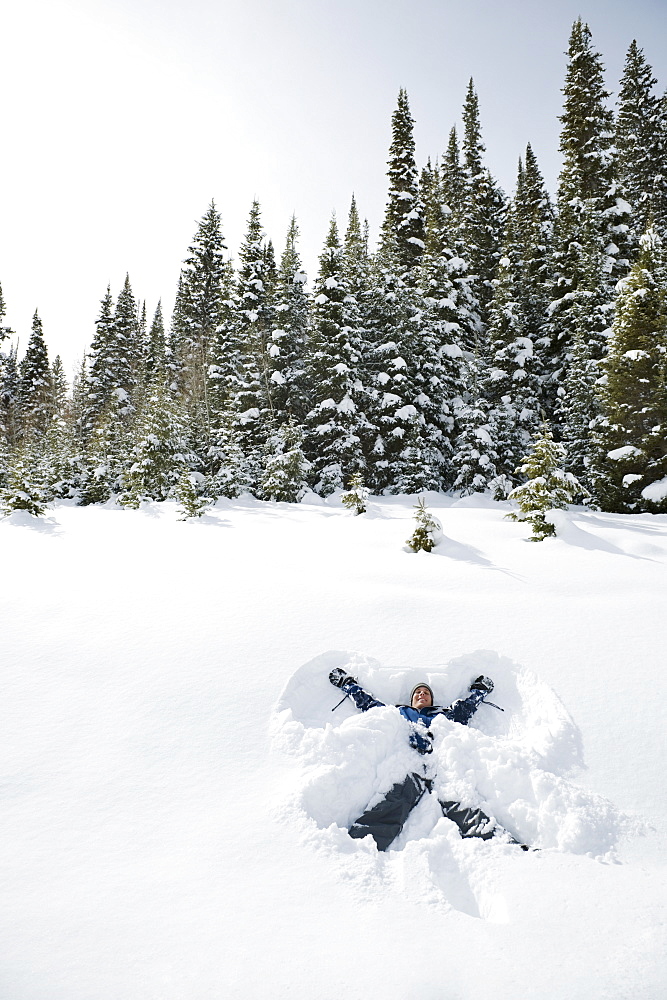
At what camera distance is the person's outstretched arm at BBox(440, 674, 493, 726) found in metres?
5.25

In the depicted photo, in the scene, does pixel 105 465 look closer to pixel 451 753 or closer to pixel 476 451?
pixel 476 451

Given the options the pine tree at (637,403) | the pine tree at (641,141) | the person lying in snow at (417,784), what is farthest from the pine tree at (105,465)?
the pine tree at (641,141)

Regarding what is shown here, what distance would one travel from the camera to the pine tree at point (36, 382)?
125 ft

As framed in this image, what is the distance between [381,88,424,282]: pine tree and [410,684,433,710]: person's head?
26.2 m

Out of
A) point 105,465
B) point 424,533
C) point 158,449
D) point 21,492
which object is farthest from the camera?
point 105,465

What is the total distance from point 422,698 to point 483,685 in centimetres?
69

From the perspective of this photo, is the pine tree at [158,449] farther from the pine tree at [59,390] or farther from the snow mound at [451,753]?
the pine tree at [59,390]

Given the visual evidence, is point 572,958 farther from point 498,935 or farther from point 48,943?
Answer: point 48,943

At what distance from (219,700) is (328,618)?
179cm

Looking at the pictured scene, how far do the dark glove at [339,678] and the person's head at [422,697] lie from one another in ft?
2.17

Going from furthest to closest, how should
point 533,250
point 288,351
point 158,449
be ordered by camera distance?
point 533,250 → point 288,351 → point 158,449

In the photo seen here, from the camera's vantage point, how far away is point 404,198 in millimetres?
27719

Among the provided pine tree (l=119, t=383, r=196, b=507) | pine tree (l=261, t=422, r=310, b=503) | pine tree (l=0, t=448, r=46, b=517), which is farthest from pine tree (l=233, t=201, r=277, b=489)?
pine tree (l=0, t=448, r=46, b=517)

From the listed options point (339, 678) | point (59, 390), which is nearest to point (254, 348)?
point (339, 678)
